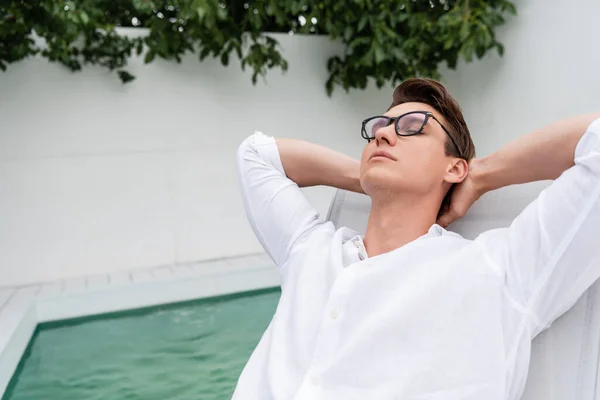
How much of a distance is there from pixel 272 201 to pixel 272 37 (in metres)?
3.60

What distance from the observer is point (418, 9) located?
4.89 m

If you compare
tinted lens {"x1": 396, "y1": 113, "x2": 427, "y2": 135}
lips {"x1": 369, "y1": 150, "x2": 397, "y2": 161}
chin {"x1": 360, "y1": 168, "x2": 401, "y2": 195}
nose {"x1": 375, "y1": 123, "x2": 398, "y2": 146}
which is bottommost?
chin {"x1": 360, "y1": 168, "x2": 401, "y2": 195}

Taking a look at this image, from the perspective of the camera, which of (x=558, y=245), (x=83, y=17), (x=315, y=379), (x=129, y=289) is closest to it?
(x=558, y=245)

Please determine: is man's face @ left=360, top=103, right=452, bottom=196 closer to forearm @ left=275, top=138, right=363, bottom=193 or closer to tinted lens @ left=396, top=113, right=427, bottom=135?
tinted lens @ left=396, top=113, right=427, bottom=135

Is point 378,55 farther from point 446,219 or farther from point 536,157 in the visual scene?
point 536,157

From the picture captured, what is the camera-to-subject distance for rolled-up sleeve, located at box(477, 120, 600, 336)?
945 millimetres

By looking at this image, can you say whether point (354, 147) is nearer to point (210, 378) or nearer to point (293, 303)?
point (210, 378)

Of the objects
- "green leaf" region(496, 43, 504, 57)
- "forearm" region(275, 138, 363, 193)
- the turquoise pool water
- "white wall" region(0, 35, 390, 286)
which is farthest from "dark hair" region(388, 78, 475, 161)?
"green leaf" region(496, 43, 504, 57)

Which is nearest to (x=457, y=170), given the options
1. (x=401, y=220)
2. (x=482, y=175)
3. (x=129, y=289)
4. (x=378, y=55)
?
(x=482, y=175)

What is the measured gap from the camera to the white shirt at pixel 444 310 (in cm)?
98

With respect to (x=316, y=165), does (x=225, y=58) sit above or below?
below

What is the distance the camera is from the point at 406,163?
1.22 meters

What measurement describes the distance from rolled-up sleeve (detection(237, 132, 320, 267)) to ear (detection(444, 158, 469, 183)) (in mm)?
323

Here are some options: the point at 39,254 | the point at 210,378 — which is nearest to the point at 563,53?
the point at 210,378
